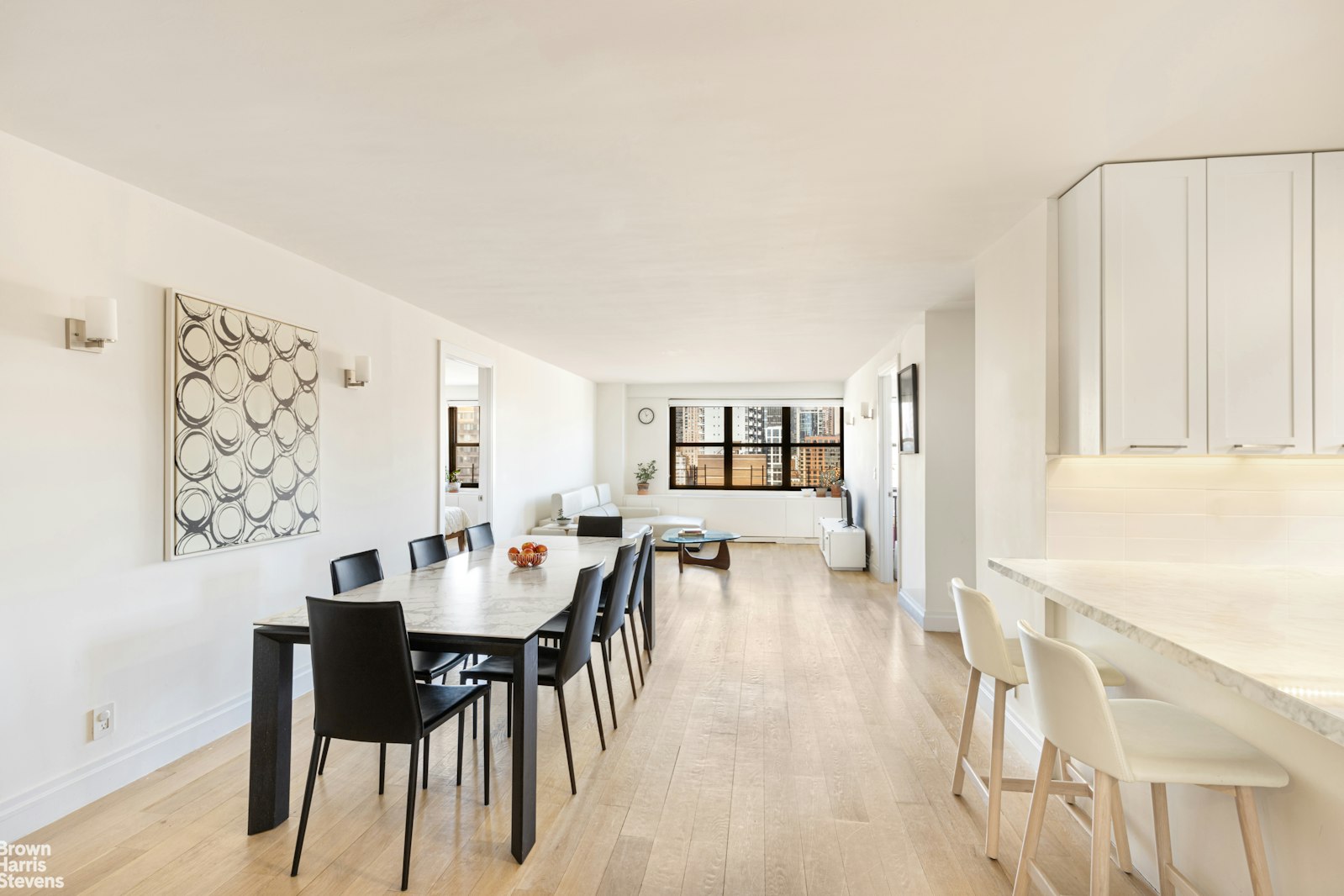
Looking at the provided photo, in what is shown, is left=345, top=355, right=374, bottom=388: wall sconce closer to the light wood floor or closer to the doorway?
the doorway

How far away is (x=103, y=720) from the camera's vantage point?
248 centimetres

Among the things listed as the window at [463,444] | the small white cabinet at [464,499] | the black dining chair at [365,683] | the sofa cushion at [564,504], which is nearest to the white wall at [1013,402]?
the black dining chair at [365,683]

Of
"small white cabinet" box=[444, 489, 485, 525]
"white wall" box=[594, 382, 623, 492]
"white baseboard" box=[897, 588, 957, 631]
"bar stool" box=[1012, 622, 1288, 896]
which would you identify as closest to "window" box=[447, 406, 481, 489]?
"small white cabinet" box=[444, 489, 485, 525]

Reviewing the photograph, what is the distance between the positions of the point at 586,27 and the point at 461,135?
0.73 meters

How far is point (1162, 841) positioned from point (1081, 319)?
1759 mm

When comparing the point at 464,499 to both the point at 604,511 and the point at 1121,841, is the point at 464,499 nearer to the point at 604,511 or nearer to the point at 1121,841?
the point at 604,511

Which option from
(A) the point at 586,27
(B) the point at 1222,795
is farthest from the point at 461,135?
(B) the point at 1222,795

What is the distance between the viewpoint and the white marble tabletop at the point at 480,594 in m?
2.21

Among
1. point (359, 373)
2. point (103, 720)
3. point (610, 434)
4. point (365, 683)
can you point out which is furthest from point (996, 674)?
point (610, 434)

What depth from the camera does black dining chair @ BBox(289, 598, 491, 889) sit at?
1.97 m

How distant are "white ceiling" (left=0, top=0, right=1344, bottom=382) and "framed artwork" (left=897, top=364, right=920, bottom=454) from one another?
1.81 meters

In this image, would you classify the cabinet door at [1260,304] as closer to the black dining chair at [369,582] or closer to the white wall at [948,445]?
the white wall at [948,445]

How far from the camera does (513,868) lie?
2.06 m

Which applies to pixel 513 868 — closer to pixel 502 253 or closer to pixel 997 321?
pixel 502 253
